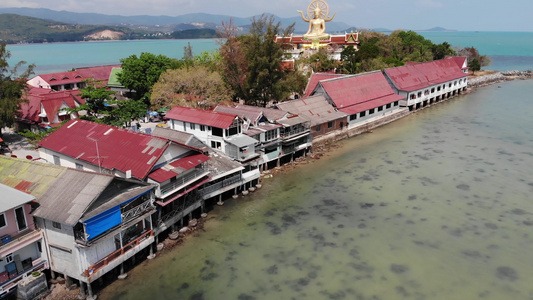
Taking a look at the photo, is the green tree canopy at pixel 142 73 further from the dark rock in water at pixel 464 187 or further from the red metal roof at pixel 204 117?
the dark rock in water at pixel 464 187

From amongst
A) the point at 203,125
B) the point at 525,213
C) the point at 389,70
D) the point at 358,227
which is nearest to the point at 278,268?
the point at 358,227

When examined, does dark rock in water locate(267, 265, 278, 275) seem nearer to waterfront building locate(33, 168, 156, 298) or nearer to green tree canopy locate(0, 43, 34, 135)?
waterfront building locate(33, 168, 156, 298)

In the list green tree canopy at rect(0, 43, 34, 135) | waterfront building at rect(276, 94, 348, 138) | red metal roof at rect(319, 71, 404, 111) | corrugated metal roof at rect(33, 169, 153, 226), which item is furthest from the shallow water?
green tree canopy at rect(0, 43, 34, 135)

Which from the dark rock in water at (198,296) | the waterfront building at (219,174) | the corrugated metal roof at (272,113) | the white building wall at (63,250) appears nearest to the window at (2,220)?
the white building wall at (63,250)

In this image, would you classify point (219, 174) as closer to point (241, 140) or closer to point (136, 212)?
point (241, 140)

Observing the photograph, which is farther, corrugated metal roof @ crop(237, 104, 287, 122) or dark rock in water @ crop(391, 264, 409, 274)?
corrugated metal roof @ crop(237, 104, 287, 122)

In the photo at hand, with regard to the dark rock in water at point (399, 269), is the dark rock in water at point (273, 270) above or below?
below

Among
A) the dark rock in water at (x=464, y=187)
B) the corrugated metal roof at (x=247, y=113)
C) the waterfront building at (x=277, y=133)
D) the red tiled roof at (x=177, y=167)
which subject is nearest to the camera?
the red tiled roof at (x=177, y=167)
